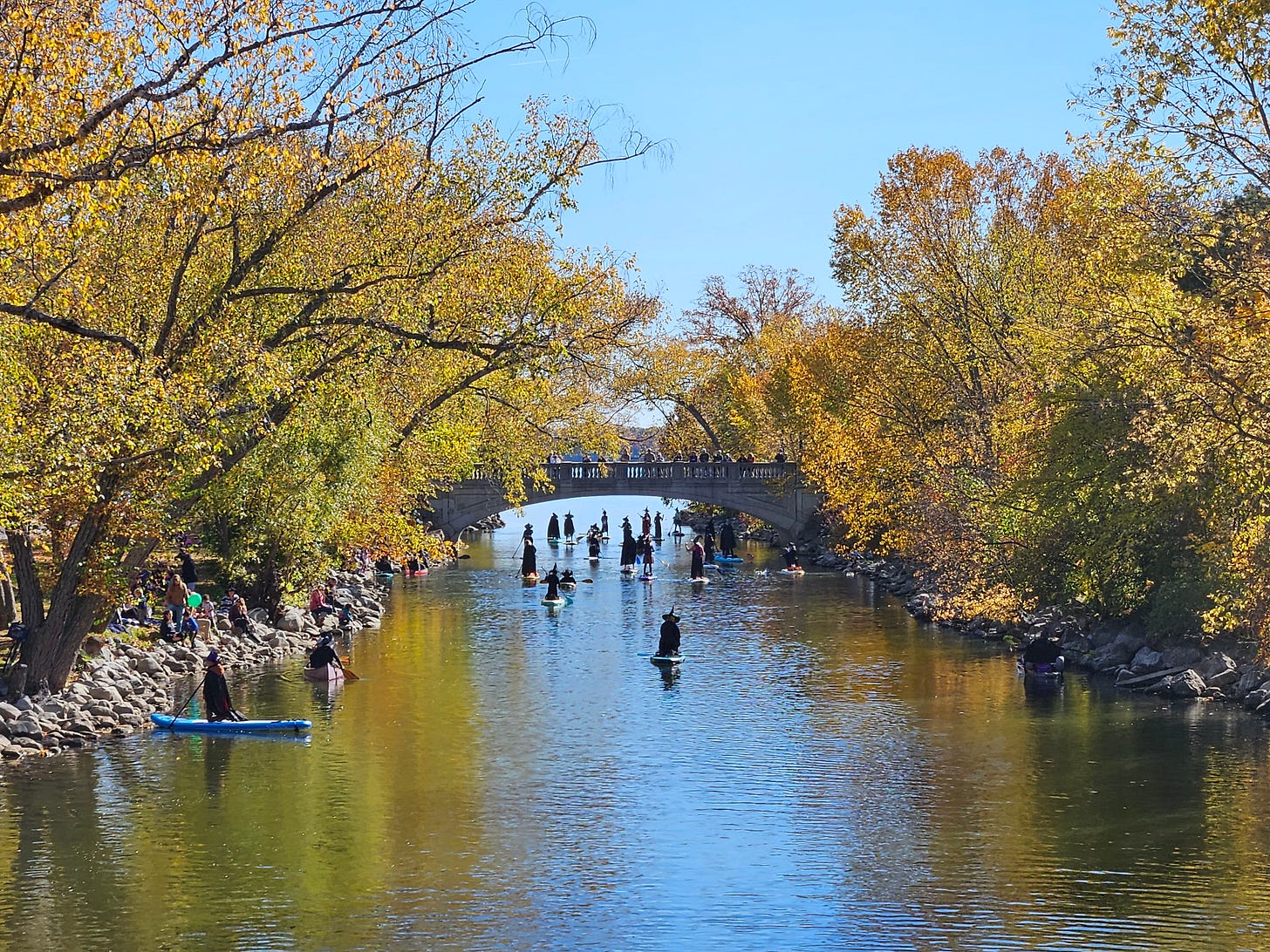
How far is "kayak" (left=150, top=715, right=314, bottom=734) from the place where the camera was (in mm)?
27922

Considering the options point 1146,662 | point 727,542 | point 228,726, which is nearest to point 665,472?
point 727,542

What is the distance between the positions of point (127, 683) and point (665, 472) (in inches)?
1613

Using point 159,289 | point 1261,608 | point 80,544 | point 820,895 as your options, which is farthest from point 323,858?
point 1261,608

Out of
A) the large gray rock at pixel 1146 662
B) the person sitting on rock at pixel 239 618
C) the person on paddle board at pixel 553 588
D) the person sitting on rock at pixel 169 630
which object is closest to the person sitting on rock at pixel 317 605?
the person sitting on rock at pixel 239 618

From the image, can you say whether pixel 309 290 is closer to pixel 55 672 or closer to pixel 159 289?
pixel 159 289

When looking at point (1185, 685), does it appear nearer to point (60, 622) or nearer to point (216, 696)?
point (216, 696)

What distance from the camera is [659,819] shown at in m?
22.4

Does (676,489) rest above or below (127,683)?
above

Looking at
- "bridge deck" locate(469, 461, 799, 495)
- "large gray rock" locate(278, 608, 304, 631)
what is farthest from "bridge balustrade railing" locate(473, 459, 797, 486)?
"large gray rock" locate(278, 608, 304, 631)

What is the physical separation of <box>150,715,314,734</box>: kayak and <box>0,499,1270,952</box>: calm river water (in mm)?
507

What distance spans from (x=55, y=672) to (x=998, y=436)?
91.0 ft

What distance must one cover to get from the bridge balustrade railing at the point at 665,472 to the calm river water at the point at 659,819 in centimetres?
3234

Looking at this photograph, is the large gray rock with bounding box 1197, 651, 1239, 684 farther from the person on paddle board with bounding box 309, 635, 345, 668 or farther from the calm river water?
the person on paddle board with bounding box 309, 635, 345, 668

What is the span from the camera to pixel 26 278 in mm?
24906
